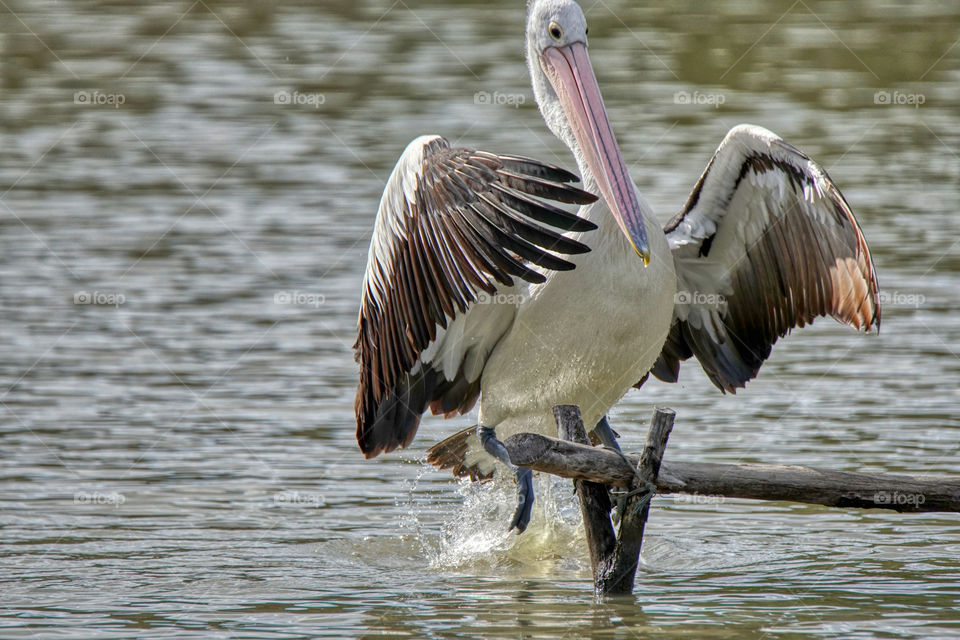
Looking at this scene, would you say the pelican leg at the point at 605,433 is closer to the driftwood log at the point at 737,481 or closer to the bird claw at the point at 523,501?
the bird claw at the point at 523,501

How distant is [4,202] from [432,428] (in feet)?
20.1

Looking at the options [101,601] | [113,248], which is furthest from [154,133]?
[101,601]

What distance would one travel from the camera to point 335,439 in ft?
28.7

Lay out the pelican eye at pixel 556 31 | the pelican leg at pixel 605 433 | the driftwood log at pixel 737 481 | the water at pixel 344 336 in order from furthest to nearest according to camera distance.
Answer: the pelican leg at pixel 605 433, the pelican eye at pixel 556 31, the water at pixel 344 336, the driftwood log at pixel 737 481

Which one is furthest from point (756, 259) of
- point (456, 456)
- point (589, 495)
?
point (589, 495)

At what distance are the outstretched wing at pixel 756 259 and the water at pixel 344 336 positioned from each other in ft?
3.16

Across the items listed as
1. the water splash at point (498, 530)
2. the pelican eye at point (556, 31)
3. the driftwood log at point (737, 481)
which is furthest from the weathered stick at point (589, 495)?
the pelican eye at point (556, 31)

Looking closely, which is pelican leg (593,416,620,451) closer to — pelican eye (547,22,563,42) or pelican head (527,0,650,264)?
pelican head (527,0,650,264)

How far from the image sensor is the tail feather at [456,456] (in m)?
7.43

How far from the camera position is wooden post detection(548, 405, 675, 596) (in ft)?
18.5

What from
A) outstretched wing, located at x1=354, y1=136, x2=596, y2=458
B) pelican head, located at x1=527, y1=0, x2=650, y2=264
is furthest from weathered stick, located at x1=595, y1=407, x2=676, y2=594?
pelican head, located at x1=527, y1=0, x2=650, y2=264

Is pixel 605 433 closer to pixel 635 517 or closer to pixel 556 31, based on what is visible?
pixel 635 517

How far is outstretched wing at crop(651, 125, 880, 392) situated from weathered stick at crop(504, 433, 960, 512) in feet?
4.04

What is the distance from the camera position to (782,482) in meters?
5.57
